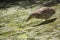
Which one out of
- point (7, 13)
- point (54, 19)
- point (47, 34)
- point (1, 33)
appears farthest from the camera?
point (7, 13)

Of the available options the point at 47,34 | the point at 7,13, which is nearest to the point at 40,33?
the point at 47,34

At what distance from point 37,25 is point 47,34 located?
1.92ft

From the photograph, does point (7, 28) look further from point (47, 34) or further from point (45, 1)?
point (45, 1)

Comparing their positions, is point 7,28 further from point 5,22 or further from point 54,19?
point 54,19

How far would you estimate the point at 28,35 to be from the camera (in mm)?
3742

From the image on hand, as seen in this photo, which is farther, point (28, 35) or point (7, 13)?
point (7, 13)

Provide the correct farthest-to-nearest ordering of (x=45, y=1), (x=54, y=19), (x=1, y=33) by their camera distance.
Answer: (x=45, y=1)
(x=54, y=19)
(x=1, y=33)

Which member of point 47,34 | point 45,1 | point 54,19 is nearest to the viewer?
point 47,34

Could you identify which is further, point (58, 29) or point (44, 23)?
point (44, 23)

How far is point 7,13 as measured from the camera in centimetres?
558

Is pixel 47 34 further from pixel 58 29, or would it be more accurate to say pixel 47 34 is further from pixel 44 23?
pixel 44 23

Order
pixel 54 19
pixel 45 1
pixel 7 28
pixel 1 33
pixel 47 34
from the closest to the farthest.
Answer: pixel 47 34 < pixel 1 33 < pixel 7 28 < pixel 54 19 < pixel 45 1

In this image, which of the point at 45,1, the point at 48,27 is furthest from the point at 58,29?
the point at 45,1

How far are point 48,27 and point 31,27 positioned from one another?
0.38m
